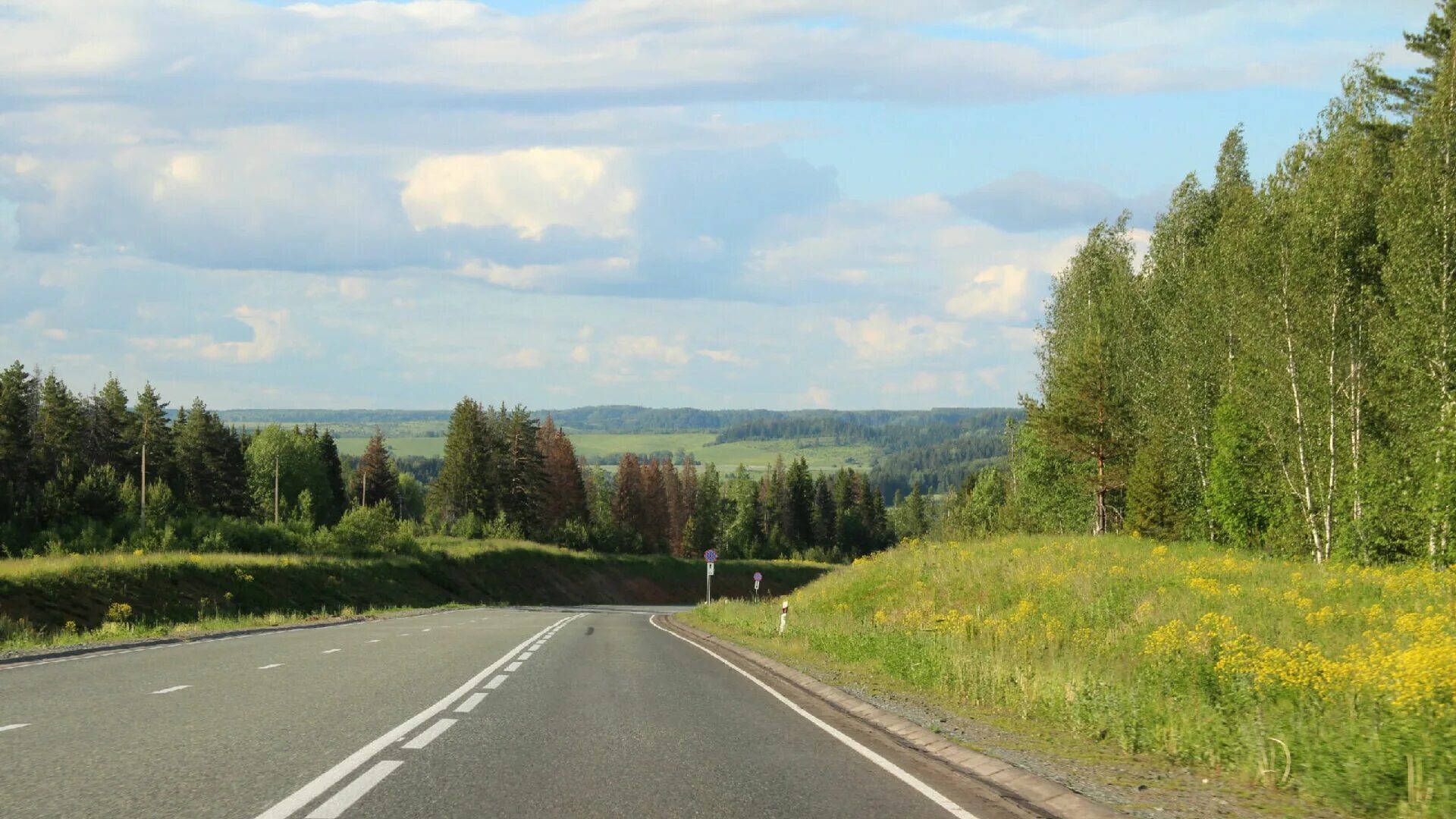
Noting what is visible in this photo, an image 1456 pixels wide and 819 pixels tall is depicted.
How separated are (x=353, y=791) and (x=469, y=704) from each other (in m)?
5.34

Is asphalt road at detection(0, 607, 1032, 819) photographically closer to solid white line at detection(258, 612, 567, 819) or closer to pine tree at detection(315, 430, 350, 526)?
solid white line at detection(258, 612, 567, 819)

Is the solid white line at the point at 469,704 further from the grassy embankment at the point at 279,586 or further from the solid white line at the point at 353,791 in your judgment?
the grassy embankment at the point at 279,586

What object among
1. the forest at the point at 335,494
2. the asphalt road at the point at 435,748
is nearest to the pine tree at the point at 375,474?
the forest at the point at 335,494

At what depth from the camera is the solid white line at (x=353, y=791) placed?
664 cm

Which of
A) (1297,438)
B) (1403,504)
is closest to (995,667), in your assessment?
(1403,504)

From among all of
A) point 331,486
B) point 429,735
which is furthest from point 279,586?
point 331,486

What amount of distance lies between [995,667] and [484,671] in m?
7.54

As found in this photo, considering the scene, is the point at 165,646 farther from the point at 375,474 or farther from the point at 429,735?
the point at 375,474

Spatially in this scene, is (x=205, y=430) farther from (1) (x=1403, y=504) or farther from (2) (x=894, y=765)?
(2) (x=894, y=765)

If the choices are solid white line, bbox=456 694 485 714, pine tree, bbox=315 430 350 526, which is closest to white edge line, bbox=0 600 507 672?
solid white line, bbox=456 694 485 714

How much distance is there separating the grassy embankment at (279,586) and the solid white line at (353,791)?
17151 mm

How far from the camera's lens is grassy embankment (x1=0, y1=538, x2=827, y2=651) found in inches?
1355

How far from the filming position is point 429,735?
10.0 meters

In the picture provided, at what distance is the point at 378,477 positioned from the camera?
482 ft
